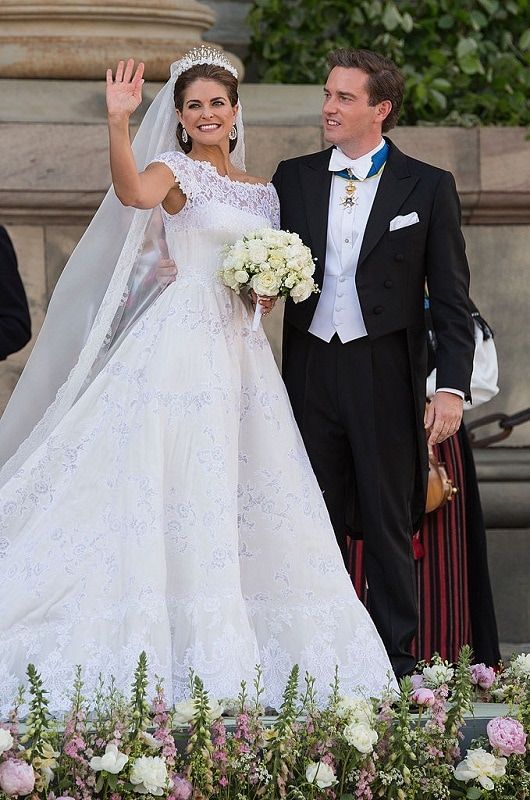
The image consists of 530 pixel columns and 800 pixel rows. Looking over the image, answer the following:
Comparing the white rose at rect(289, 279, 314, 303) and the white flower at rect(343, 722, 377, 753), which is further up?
the white rose at rect(289, 279, 314, 303)

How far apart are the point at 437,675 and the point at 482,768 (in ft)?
1.27

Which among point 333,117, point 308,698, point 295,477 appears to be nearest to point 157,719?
point 308,698

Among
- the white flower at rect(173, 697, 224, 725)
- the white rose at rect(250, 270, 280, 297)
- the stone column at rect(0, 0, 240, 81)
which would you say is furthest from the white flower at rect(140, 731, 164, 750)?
the stone column at rect(0, 0, 240, 81)

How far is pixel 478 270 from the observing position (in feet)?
22.3

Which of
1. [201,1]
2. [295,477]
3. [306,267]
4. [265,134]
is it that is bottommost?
[295,477]

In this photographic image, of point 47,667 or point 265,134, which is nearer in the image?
point 47,667

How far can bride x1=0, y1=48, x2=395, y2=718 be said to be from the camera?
4406 millimetres

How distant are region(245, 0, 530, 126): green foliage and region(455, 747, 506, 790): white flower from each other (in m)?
3.78

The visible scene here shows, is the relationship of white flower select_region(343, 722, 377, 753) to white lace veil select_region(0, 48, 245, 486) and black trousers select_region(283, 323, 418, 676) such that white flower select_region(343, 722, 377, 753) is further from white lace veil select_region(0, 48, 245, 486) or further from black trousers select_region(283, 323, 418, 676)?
white lace veil select_region(0, 48, 245, 486)

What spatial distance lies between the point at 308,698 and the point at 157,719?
1.64ft

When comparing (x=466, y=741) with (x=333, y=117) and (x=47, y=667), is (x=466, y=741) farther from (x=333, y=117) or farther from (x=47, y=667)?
(x=333, y=117)

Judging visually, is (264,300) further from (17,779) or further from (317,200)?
(17,779)

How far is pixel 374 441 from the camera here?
15.8ft

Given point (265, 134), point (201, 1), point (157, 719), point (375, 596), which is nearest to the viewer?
point (157, 719)
